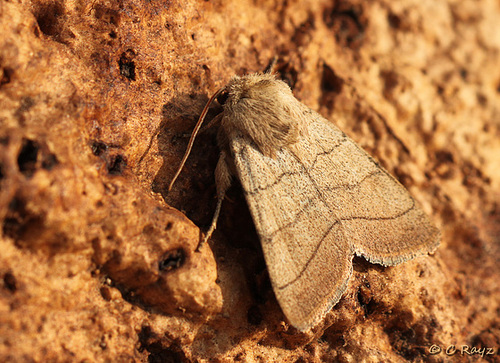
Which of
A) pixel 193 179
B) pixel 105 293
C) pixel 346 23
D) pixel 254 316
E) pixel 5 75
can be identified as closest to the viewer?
pixel 5 75

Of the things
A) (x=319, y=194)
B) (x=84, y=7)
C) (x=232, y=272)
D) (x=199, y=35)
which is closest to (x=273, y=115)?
(x=319, y=194)

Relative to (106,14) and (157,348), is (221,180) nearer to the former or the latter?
(157,348)

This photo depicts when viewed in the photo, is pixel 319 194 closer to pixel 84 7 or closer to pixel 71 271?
pixel 71 271

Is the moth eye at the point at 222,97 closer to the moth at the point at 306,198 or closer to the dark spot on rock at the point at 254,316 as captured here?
the moth at the point at 306,198

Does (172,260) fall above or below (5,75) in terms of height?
below

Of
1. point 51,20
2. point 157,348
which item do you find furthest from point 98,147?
point 157,348

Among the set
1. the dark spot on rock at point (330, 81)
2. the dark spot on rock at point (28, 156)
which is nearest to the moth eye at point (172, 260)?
the dark spot on rock at point (28, 156)

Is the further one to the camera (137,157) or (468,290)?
(468,290)
